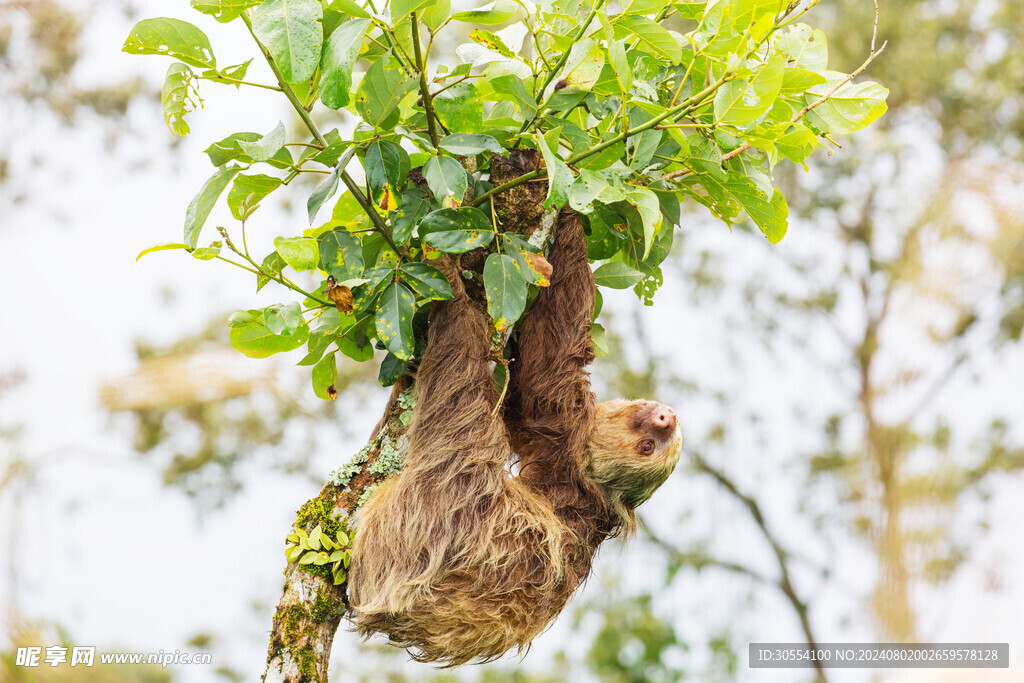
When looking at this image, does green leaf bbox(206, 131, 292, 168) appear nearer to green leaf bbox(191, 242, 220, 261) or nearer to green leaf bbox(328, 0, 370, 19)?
green leaf bbox(191, 242, 220, 261)

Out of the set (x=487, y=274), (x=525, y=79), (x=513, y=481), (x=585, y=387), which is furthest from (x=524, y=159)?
(x=513, y=481)

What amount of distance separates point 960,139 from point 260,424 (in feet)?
44.0

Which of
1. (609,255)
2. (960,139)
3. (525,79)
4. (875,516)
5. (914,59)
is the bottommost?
(875,516)

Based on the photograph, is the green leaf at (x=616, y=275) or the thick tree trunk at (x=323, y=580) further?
the green leaf at (x=616, y=275)

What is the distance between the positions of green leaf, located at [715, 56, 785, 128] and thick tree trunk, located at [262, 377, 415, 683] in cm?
177

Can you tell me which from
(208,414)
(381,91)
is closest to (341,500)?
(381,91)

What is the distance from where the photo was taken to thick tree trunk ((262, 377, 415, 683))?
3.03 m

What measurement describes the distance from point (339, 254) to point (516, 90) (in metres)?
0.90

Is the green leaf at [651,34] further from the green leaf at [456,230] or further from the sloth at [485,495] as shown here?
the sloth at [485,495]

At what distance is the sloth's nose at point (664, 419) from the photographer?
4498 mm

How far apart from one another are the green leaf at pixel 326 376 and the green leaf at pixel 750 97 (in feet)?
6.59

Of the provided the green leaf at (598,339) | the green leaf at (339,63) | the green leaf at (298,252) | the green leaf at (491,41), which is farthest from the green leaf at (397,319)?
the green leaf at (598,339)

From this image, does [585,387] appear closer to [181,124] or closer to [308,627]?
[308,627]

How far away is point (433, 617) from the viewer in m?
3.56
